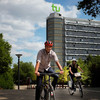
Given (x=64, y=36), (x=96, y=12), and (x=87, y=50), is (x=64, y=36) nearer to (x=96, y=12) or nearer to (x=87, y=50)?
(x=87, y=50)

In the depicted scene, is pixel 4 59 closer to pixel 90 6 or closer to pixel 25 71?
pixel 90 6

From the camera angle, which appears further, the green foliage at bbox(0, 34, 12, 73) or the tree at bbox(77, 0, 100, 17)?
the green foliage at bbox(0, 34, 12, 73)

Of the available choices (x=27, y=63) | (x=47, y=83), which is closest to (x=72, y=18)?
(x=27, y=63)

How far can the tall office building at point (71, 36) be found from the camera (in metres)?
109

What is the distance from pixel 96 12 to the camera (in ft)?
53.2

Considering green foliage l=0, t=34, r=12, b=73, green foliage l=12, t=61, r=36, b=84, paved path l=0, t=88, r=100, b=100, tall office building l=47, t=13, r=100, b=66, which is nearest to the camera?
paved path l=0, t=88, r=100, b=100

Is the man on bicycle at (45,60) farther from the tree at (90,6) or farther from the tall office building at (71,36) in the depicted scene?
the tall office building at (71,36)

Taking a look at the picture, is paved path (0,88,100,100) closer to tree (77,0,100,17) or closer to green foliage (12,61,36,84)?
tree (77,0,100,17)

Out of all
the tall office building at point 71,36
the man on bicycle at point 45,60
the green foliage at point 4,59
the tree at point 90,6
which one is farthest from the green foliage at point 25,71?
the man on bicycle at point 45,60

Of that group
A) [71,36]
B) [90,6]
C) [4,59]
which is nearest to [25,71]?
[4,59]

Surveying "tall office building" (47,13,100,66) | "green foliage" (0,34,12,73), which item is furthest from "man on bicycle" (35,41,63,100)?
"tall office building" (47,13,100,66)

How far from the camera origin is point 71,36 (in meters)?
112

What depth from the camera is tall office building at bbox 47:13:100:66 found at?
357ft

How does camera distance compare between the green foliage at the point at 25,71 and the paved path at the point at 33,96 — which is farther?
the green foliage at the point at 25,71
